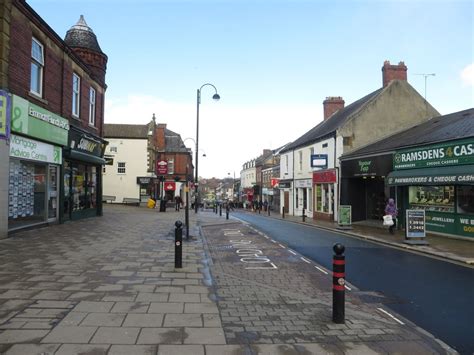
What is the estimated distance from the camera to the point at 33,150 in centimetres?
1422

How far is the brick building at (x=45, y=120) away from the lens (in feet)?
40.6

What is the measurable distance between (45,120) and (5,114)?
303cm

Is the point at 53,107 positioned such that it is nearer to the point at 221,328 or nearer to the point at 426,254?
the point at 221,328

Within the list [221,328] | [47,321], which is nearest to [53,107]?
[47,321]

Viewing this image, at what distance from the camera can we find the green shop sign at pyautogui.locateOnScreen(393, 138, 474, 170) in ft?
51.9

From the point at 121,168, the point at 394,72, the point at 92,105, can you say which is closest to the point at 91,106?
the point at 92,105

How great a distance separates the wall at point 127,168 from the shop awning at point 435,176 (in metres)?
33.2

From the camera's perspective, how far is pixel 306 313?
5922mm

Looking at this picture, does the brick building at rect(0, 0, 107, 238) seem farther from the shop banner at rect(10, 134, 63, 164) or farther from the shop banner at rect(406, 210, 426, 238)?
the shop banner at rect(406, 210, 426, 238)

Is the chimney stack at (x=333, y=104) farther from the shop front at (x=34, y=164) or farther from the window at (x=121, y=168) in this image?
the shop front at (x=34, y=164)

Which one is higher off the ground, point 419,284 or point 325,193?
point 325,193

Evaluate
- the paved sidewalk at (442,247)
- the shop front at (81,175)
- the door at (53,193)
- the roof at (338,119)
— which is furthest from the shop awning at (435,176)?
the door at (53,193)

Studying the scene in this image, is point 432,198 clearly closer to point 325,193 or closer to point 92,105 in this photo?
point 325,193

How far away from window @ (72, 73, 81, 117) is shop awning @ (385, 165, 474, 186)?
1612 centimetres
